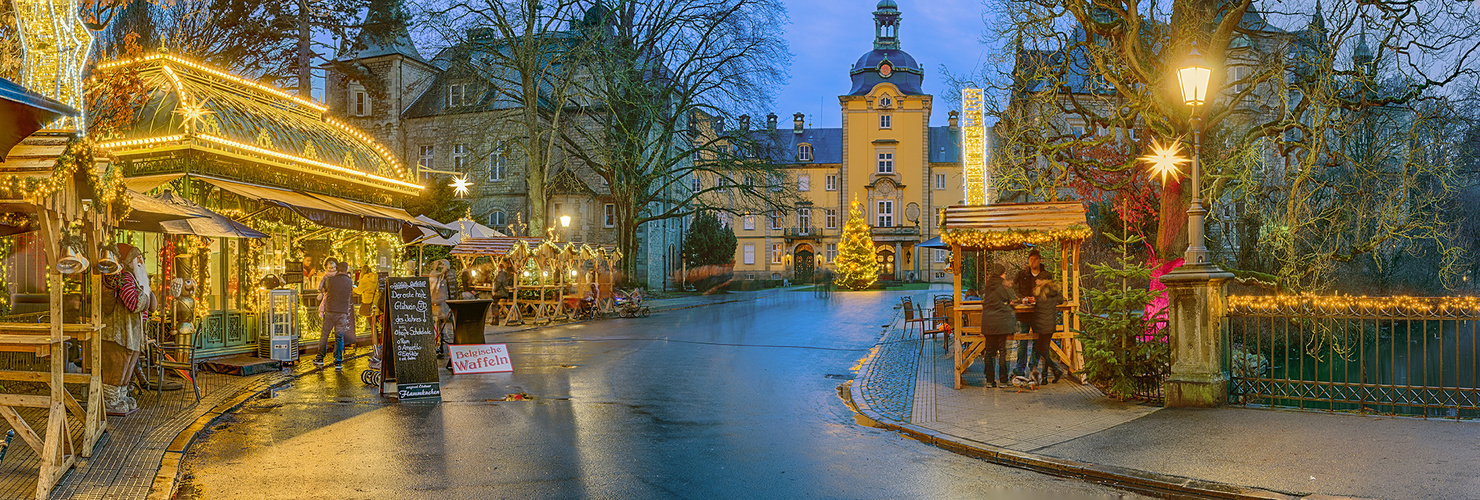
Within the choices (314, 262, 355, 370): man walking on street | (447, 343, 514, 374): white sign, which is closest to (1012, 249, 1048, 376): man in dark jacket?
(447, 343, 514, 374): white sign

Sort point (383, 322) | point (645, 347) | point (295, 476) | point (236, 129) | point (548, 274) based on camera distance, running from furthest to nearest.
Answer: point (548, 274) < point (645, 347) < point (236, 129) < point (383, 322) < point (295, 476)

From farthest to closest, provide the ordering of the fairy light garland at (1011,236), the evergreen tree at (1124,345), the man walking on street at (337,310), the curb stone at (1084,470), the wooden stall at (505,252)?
the wooden stall at (505,252) < the man walking on street at (337,310) < the fairy light garland at (1011,236) < the evergreen tree at (1124,345) < the curb stone at (1084,470)

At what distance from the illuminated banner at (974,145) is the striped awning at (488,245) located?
11.8 meters

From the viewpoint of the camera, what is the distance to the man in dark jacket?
12310 mm

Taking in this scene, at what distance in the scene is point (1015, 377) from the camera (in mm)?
11914

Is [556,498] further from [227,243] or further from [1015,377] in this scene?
[227,243]

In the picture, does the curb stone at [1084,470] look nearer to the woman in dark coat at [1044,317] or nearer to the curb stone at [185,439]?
the woman in dark coat at [1044,317]

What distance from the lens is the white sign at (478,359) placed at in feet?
44.6

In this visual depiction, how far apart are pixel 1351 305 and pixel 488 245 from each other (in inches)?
853

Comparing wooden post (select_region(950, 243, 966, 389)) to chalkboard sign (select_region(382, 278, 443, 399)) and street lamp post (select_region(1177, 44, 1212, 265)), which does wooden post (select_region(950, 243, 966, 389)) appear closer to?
street lamp post (select_region(1177, 44, 1212, 265))

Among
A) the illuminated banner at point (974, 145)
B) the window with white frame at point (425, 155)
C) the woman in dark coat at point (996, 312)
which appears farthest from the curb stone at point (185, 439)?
the window with white frame at point (425, 155)

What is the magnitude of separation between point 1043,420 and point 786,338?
36.6 ft

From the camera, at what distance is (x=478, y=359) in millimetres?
13750

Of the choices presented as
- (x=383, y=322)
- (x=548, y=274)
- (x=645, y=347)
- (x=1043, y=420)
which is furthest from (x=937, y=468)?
(x=548, y=274)
